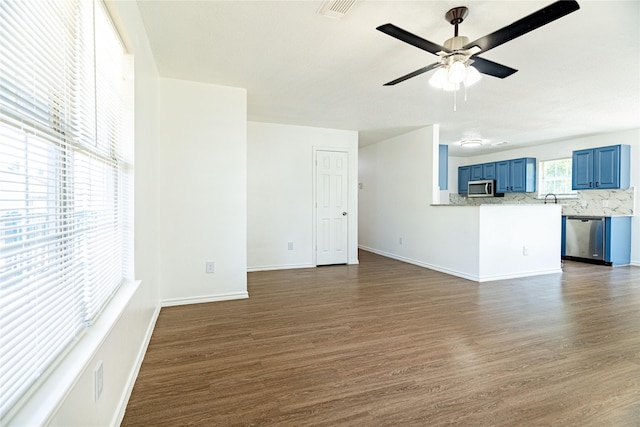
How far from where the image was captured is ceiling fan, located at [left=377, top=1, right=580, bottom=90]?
5.37 feet

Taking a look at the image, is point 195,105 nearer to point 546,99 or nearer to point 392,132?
point 392,132

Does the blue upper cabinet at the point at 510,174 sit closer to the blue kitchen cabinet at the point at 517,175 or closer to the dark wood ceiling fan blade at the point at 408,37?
the blue kitchen cabinet at the point at 517,175

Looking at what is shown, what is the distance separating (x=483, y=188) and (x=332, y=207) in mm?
4396

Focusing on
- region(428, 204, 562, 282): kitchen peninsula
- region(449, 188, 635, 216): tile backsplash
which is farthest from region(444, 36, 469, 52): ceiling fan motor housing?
region(449, 188, 635, 216): tile backsplash

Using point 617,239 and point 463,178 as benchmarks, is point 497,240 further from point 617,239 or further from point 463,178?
point 463,178

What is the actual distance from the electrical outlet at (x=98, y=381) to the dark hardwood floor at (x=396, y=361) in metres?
0.40

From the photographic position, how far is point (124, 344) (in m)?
1.63

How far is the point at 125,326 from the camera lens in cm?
163

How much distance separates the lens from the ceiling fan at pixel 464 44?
164 cm

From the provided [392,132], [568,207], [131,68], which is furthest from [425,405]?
[568,207]

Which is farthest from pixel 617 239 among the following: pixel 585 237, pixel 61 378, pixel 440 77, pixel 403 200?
pixel 61 378

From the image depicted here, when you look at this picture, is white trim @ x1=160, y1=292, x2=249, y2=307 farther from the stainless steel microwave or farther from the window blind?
the stainless steel microwave

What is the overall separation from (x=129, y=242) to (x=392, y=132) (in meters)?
4.84

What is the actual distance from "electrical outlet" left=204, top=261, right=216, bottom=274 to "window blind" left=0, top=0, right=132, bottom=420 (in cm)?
179
